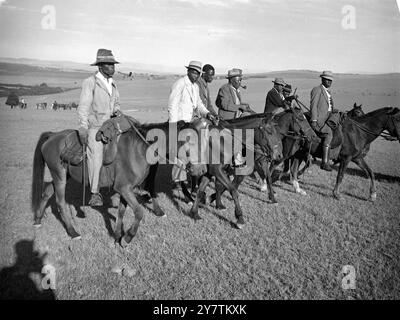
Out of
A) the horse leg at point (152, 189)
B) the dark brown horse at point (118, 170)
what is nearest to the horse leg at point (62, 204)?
the dark brown horse at point (118, 170)

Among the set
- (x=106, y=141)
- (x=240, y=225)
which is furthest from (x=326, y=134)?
→ (x=106, y=141)

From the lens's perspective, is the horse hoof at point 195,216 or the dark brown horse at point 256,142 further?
the dark brown horse at point 256,142

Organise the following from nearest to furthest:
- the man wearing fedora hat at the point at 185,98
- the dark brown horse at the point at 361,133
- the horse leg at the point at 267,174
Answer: the man wearing fedora hat at the point at 185,98
the horse leg at the point at 267,174
the dark brown horse at the point at 361,133

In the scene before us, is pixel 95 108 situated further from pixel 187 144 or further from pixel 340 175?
pixel 340 175

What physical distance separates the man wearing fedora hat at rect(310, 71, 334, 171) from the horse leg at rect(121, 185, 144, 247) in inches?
244

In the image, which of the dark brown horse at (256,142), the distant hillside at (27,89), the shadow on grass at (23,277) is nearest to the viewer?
the shadow on grass at (23,277)

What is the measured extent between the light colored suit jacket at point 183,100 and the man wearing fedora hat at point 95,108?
1.57 m

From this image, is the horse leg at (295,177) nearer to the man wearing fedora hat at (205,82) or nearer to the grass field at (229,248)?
the grass field at (229,248)

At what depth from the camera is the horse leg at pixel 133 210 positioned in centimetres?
669

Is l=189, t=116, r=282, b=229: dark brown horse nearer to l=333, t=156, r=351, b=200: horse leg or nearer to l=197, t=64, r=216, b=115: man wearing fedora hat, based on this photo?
l=197, t=64, r=216, b=115: man wearing fedora hat

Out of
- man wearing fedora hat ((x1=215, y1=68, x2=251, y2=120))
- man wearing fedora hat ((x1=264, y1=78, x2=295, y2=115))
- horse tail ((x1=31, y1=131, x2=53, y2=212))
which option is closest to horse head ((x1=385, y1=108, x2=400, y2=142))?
man wearing fedora hat ((x1=264, y1=78, x2=295, y2=115))
